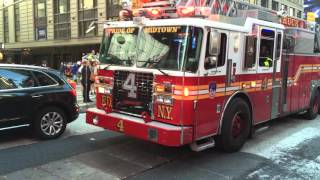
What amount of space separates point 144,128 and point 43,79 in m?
3.07

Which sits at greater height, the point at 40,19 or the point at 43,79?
the point at 40,19

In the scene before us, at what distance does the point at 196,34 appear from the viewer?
255 inches

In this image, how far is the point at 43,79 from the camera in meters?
8.70

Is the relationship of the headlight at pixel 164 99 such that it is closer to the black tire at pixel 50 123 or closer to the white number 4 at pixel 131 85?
the white number 4 at pixel 131 85

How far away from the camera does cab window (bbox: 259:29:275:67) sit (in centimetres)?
821

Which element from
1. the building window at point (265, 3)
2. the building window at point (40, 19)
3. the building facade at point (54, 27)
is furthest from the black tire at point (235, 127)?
the building window at point (40, 19)

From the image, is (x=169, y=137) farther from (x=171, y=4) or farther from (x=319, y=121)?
(x=319, y=121)

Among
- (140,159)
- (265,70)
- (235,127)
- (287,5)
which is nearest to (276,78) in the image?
(265,70)

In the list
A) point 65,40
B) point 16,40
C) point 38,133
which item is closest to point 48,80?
point 38,133

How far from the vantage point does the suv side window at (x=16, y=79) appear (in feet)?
26.4

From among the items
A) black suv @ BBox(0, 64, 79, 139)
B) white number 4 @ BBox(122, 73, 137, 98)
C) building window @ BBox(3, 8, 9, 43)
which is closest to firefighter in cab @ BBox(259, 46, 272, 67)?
white number 4 @ BBox(122, 73, 137, 98)

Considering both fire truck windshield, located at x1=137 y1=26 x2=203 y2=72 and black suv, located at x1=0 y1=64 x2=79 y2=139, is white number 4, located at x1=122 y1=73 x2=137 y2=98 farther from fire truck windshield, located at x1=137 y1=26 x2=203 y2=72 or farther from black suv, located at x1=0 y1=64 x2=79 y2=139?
black suv, located at x1=0 y1=64 x2=79 y2=139

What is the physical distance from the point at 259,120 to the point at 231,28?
233 centimetres

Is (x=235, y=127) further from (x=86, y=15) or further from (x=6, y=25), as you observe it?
(x=6, y=25)
